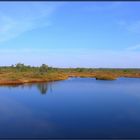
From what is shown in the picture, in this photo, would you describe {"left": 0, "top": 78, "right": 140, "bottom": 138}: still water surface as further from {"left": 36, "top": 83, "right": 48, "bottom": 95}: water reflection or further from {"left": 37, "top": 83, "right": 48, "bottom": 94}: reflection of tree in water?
{"left": 37, "top": 83, "right": 48, "bottom": 94}: reflection of tree in water

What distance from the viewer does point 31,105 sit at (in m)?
23.6

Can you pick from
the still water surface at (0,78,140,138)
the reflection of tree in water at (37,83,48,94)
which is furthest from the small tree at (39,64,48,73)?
the still water surface at (0,78,140,138)

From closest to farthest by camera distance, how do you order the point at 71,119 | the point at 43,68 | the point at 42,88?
the point at 71,119 → the point at 42,88 → the point at 43,68

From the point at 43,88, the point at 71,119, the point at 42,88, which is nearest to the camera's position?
the point at 71,119

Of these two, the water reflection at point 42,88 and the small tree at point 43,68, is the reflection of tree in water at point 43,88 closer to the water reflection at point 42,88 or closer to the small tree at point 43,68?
the water reflection at point 42,88

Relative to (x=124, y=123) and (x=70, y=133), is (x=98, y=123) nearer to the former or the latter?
(x=124, y=123)

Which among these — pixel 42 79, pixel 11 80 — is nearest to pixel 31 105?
pixel 11 80

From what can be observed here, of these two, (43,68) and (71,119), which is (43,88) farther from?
(43,68)

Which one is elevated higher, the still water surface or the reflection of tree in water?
the reflection of tree in water

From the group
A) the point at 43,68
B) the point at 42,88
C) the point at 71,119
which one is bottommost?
the point at 71,119

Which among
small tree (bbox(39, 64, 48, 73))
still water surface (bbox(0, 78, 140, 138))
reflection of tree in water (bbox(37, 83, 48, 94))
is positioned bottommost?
still water surface (bbox(0, 78, 140, 138))

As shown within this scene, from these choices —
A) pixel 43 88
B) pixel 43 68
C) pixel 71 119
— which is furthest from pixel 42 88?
pixel 43 68

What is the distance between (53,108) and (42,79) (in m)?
28.7

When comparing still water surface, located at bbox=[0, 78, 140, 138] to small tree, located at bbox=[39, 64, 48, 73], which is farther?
small tree, located at bbox=[39, 64, 48, 73]
